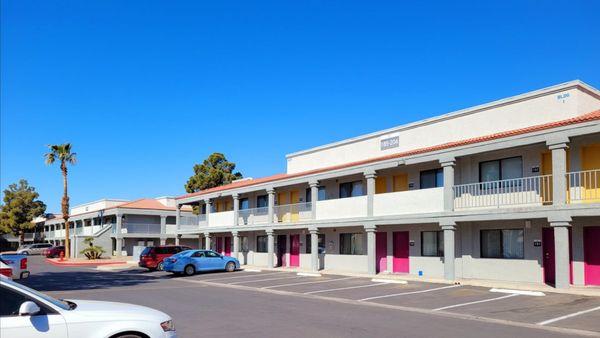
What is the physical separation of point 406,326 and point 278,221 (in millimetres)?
22794

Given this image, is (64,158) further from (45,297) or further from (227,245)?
(45,297)

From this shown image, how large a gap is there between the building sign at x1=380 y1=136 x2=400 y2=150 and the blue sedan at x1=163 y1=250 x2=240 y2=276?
1111 cm

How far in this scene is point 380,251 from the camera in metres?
28.3

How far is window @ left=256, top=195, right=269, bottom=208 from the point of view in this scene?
3741 centimetres

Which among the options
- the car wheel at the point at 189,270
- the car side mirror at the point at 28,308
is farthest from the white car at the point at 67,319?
the car wheel at the point at 189,270

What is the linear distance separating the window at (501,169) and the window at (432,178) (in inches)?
84.0

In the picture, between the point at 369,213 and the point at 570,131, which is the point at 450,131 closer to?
the point at 369,213

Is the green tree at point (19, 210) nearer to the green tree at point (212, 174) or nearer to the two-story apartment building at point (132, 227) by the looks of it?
the two-story apartment building at point (132, 227)

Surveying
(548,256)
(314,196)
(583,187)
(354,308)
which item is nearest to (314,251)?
(314,196)

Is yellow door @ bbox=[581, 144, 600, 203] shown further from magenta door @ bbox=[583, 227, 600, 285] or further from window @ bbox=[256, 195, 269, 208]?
window @ bbox=[256, 195, 269, 208]

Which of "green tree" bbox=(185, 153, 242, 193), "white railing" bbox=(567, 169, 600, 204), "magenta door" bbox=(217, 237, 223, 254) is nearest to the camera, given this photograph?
"white railing" bbox=(567, 169, 600, 204)

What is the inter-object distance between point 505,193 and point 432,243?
4.73m

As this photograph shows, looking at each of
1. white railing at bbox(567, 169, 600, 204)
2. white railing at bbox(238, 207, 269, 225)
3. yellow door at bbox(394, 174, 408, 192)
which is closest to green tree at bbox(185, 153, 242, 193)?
white railing at bbox(238, 207, 269, 225)

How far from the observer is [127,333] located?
23.0 ft
